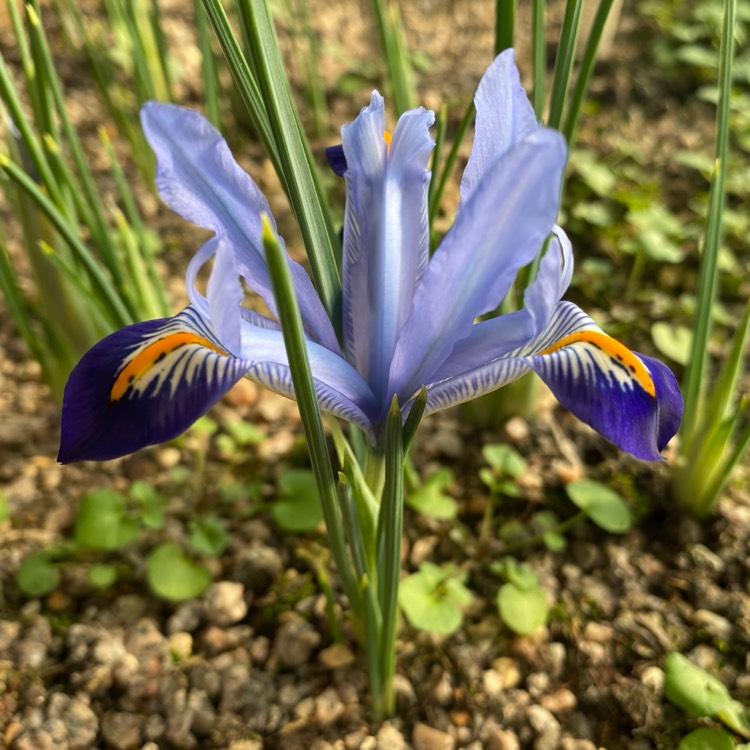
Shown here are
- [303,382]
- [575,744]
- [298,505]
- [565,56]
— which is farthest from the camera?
[298,505]

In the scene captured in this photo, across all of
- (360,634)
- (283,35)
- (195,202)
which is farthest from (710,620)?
(283,35)

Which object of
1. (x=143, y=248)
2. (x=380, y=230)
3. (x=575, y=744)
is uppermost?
(x=380, y=230)

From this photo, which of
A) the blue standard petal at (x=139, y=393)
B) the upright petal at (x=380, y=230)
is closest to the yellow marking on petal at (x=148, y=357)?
the blue standard petal at (x=139, y=393)

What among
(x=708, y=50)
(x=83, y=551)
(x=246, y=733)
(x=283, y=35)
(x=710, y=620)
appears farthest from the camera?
(x=283, y=35)

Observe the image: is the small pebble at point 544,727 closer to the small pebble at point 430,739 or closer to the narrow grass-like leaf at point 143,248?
the small pebble at point 430,739

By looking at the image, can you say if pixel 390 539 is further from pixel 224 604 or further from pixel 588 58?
pixel 588 58

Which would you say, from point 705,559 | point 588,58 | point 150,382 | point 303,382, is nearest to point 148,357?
point 150,382

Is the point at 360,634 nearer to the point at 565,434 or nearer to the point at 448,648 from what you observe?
the point at 448,648
